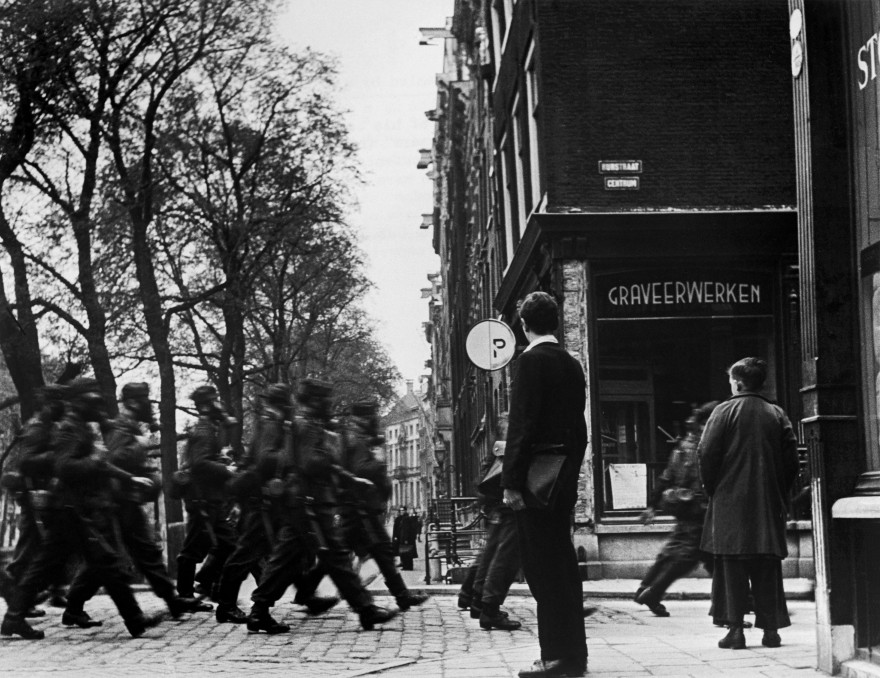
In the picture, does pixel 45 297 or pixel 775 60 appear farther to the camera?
pixel 45 297

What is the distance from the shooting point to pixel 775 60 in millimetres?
19859

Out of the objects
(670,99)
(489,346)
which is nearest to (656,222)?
(670,99)

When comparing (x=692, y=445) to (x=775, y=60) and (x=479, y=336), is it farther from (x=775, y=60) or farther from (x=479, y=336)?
(x=775, y=60)

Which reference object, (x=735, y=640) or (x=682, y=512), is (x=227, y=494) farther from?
(x=735, y=640)

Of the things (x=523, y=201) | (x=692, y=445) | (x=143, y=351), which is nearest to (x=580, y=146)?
(x=523, y=201)

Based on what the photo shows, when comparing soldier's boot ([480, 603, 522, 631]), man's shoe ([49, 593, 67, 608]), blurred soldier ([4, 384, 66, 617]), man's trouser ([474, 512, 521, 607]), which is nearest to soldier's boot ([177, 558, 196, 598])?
man's shoe ([49, 593, 67, 608])

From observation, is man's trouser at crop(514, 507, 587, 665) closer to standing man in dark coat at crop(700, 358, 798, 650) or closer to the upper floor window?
standing man in dark coat at crop(700, 358, 798, 650)

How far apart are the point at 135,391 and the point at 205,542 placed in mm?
1895

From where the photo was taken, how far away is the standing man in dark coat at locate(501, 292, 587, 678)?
7.25 meters

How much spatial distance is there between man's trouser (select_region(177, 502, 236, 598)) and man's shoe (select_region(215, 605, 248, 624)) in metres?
1.10

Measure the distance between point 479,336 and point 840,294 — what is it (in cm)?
1124

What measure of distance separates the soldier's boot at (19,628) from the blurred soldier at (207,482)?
2199 mm

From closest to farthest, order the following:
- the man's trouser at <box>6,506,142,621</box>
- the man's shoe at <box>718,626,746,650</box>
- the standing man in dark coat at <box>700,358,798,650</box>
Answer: the man's shoe at <box>718,626,746,650</box>
the standing man in dark coat at <box>700,358,798,650</box>
the man's trouser at <box>6,506,142,621</box>

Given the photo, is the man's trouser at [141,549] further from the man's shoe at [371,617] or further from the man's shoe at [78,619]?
the man's shoe at [371,617]
